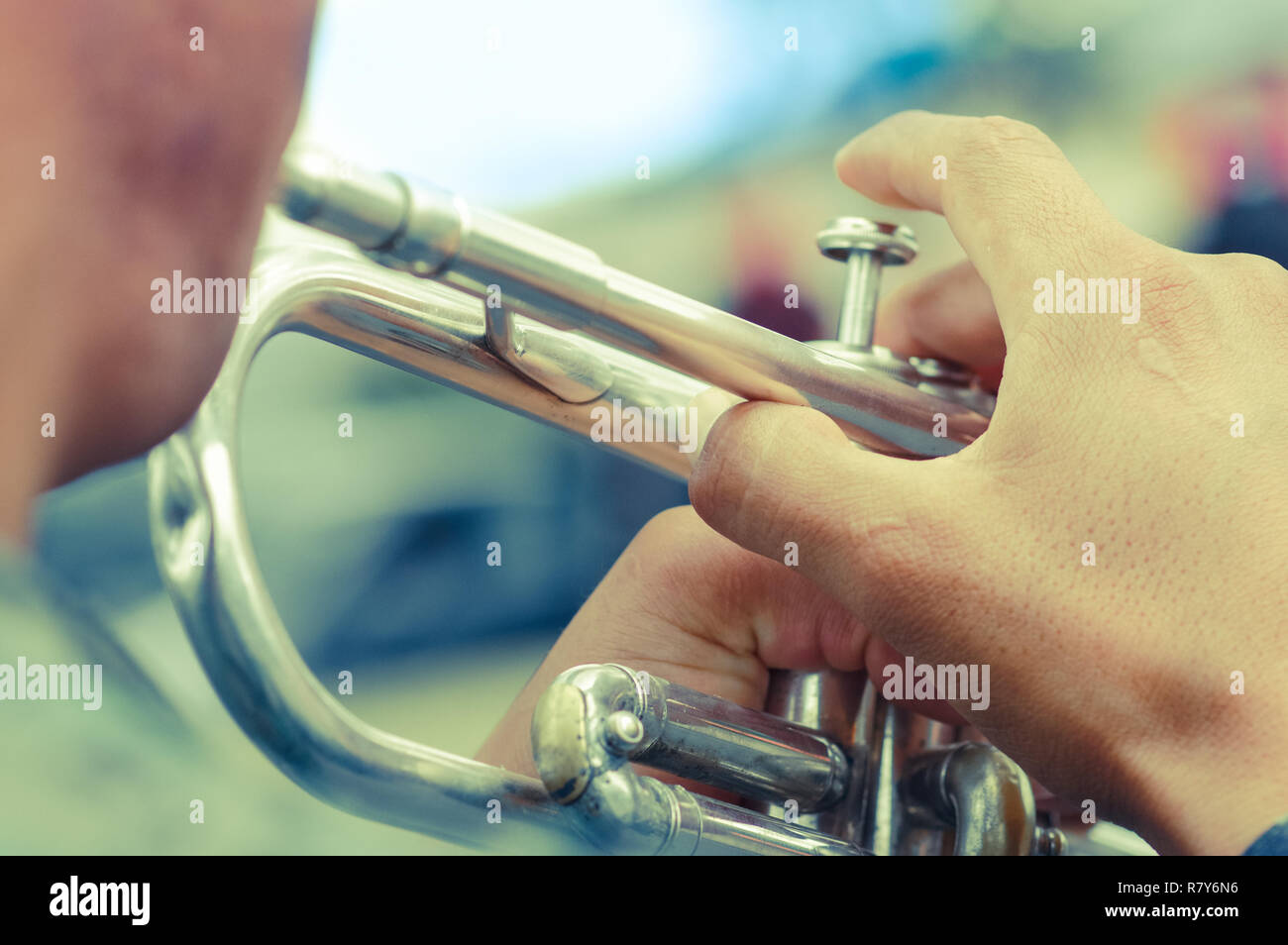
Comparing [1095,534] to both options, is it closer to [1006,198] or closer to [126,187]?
[1006,198]

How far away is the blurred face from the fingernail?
31 cm

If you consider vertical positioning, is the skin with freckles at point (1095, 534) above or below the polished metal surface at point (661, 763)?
above

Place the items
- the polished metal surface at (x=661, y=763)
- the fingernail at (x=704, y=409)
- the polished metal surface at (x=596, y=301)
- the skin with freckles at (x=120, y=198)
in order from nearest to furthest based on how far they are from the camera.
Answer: the skin with freckles at (x=120, y=198) < the polished metal surface at (x=596, y=301) < the polished metal surface at (x=661, y=763) < the fingernail at (x=704, y=409)

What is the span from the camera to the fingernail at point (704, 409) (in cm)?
63

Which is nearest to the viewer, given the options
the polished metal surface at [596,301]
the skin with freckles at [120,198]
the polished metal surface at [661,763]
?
the skin with freckles at [120,198]

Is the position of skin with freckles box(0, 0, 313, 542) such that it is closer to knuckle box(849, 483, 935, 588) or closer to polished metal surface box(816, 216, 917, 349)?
knuckle box(849, 483, 935, 588)

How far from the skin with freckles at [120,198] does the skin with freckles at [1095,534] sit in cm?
28

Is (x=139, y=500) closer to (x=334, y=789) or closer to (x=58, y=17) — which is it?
(x=334, y=789)

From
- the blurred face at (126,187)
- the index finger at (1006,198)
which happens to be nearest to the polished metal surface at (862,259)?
the index finger at (1006,198)

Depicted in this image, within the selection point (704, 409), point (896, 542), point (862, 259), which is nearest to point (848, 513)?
point (896, 542)

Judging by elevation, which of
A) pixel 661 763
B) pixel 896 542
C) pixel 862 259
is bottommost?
pixel 661 763

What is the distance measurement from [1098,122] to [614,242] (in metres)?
1.25

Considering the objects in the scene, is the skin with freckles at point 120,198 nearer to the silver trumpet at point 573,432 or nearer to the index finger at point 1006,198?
the silver trumpet at point 573,432

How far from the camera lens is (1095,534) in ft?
1.74
